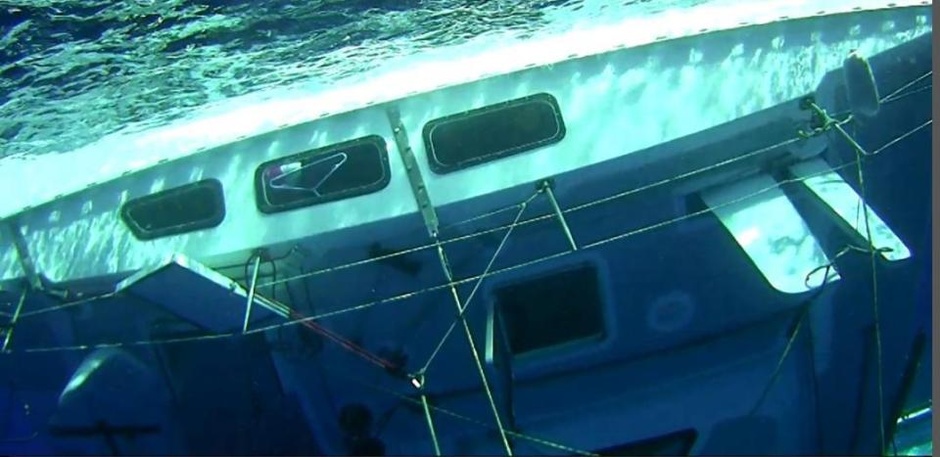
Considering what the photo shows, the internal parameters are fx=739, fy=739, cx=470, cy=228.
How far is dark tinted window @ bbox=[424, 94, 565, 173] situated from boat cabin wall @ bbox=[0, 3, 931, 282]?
15 millimetres

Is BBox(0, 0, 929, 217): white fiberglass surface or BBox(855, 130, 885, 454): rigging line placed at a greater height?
BBox(0, 0, 929, 217): white fiberglass surface

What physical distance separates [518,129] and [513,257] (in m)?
0.89

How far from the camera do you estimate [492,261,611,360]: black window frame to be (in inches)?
202

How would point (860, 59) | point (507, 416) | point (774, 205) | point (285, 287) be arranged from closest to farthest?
point (860, 59) → point (774, 205) → point (285, 287) → point (507, 416)

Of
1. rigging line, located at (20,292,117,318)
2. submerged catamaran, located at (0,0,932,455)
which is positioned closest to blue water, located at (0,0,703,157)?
submerged catamaran, located at (0,0,932,455)

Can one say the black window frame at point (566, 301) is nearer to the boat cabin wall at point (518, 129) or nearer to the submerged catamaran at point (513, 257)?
the submerged catamaran at point (513, 257)

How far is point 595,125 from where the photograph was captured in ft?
15.3

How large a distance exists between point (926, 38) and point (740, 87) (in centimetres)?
129

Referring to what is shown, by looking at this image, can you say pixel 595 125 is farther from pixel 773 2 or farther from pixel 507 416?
pixel 507 416

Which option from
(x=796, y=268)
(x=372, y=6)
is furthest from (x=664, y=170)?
(x=372, y=6)

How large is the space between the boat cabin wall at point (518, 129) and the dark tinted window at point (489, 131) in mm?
15

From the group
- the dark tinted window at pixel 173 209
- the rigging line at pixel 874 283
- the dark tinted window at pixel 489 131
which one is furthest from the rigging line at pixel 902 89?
the dark tinted window at pixel 173 209

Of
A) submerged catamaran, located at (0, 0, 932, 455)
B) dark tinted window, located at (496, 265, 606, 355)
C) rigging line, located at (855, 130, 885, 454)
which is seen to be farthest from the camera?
dark tinted window, located at (496, 265, 606, 355)

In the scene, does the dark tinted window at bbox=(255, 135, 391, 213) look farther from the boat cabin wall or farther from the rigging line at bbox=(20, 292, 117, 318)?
the rigging line at bbox=(20, 292, 117, 318)
